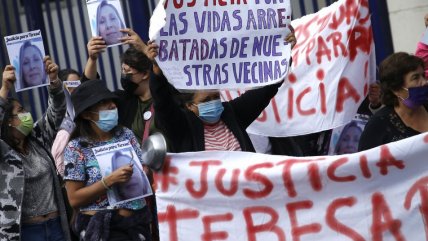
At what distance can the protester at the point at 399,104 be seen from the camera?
19.5ft

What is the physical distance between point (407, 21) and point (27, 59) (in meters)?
3.02

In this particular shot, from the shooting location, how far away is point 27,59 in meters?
7.44

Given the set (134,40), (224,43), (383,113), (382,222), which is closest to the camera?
(382,222)

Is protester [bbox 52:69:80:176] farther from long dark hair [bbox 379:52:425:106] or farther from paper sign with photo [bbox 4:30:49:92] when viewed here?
long dark hair [bbox 379:52:425:106]

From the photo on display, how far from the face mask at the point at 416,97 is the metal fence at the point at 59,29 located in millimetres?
3309

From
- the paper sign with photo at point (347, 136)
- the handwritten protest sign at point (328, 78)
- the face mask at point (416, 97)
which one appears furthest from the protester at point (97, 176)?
the face mask at point (416, 97)

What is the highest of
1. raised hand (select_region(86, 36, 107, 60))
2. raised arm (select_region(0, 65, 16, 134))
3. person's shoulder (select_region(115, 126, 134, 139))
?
raised hand (select_region(86, 36, 107, 60))

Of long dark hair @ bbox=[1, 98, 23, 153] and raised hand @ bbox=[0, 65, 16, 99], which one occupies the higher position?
raised hand @ bbox=[0, 65, 16, 99]

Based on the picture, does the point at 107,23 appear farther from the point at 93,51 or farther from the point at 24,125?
the point at 24,125

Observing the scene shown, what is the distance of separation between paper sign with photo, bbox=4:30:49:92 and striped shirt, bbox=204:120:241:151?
1715 mm

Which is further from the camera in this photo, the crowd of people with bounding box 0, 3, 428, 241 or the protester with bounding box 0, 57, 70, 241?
the protester with bounding box 0, 57, 70, 241

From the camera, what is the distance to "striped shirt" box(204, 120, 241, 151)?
19.8 ft

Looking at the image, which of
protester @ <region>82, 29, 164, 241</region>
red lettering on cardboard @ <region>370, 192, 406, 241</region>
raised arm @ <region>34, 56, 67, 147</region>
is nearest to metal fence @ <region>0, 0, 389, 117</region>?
raised arm @ <region>34, 56, 67, 147</region>

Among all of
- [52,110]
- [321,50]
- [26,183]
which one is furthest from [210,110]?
[52,110]
